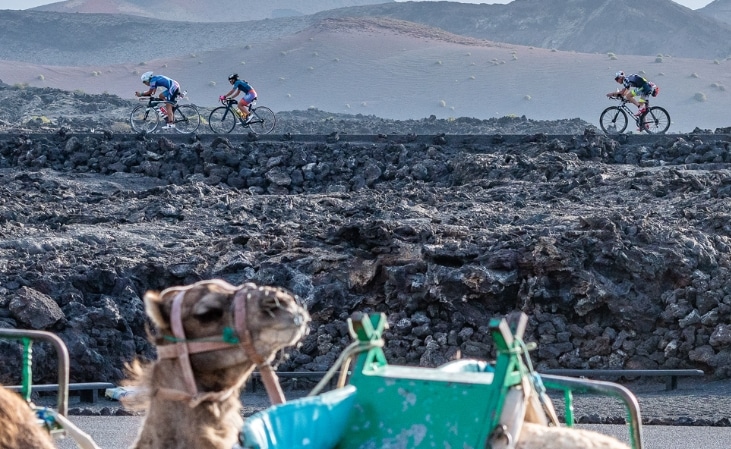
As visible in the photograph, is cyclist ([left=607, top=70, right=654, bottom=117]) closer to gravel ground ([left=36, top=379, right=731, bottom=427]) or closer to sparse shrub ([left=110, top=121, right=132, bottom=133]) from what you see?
gravel ground ([left=36, top=379, right=731, bottom=427])

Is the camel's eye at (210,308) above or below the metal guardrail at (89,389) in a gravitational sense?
above

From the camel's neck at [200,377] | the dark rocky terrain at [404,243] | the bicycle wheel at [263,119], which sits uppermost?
the camel's neck at [200,377]

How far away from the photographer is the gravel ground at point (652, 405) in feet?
38.7

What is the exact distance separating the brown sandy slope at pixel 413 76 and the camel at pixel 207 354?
6457 cm

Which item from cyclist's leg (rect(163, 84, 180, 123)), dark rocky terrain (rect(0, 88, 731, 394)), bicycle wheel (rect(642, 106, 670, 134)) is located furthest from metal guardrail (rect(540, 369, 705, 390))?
cyclist's leg (rect(163, 84, 180, 123))

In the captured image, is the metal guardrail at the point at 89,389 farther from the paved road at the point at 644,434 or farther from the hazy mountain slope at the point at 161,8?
the hazy mountain slope at the point at 161,8

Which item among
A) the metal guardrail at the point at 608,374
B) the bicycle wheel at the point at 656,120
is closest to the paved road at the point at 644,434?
the metal guardrail at the point at 608,374

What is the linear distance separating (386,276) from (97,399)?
165 inches

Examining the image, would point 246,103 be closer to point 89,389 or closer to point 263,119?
point 263,119

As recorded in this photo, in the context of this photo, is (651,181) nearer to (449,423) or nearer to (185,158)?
(185,158)

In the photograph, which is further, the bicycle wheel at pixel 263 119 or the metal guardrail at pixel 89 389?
the bicycle wheel at pixel 263 119

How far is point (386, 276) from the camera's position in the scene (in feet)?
51.5

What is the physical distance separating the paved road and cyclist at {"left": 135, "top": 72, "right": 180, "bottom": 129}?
1507 cm

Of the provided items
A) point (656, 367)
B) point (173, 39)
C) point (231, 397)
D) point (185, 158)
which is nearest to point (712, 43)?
point (173, 39)
